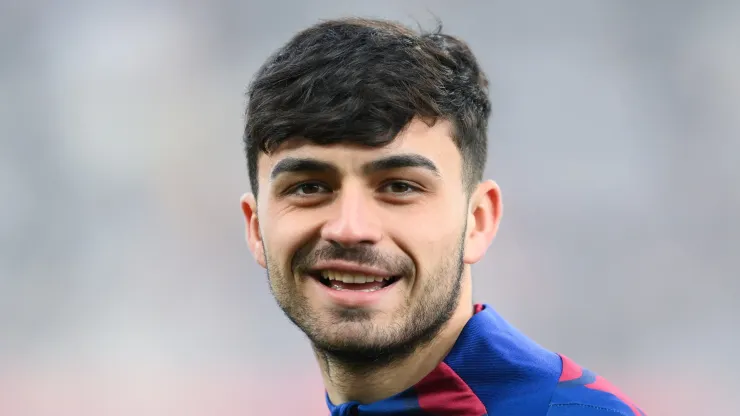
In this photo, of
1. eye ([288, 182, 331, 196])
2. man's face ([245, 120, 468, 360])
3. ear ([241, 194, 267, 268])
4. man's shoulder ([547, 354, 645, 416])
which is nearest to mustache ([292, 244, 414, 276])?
man's face ([245, 120, 468, 360])

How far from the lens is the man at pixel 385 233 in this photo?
5.90ft

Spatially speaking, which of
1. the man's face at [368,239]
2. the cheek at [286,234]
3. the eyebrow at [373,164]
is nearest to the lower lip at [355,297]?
the man's face at [368,239]

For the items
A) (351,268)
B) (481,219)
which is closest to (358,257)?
(351,268)

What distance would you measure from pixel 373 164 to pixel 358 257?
0.17 meters

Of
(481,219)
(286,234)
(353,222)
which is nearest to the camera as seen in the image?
(353,222)

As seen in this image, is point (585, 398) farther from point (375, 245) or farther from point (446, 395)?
point (375, 245)

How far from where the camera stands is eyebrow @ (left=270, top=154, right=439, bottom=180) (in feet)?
5.90

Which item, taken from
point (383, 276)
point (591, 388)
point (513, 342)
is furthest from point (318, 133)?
point (591, 388)

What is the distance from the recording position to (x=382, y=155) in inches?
70.7

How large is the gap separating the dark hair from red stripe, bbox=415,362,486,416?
40 cm

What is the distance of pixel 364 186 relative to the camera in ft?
5.92

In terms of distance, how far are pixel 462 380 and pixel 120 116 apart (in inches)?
226

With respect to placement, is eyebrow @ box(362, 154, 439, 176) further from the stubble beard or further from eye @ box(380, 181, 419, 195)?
the stubble beard

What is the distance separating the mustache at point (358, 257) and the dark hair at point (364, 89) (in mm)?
198
